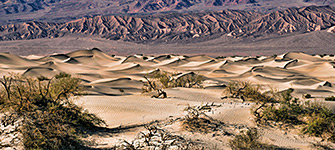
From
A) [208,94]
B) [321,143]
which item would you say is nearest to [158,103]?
[208,94]

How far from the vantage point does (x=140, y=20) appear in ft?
465

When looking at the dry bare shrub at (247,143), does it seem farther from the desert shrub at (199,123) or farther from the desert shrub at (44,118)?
the desert shrub at (44,118)

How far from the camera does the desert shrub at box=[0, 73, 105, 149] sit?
8633mm

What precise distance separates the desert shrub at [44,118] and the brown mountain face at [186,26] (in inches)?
4339

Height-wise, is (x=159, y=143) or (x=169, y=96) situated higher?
(x=159, y=143)

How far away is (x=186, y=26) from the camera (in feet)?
441

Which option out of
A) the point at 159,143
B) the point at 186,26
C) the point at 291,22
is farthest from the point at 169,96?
the point at 291,22

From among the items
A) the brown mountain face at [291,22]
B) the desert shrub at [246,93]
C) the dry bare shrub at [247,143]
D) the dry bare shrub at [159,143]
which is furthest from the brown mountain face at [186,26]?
the dry bare shrub at [159,143]

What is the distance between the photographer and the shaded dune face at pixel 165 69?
30328 mm

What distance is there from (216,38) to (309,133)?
11016 centimetres

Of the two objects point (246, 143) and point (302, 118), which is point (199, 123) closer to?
point (246, 143)

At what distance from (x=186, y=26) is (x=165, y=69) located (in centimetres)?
9519

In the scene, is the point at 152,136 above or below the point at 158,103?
above

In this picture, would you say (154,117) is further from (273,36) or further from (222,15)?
(222,15)
